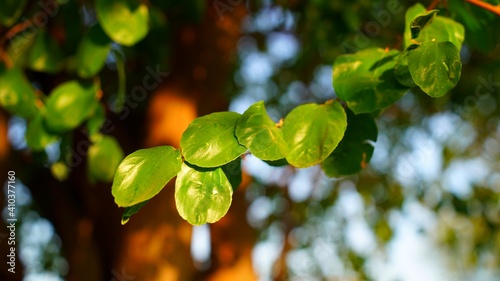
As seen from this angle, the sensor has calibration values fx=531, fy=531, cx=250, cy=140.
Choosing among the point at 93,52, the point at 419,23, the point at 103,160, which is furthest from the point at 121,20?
the point at 419,23

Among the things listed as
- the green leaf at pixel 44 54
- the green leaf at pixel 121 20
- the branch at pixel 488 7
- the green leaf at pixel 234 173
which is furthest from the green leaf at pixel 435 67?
the green leaf at pixel 44 54

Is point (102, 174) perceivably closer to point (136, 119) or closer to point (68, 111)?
point (68, 111)

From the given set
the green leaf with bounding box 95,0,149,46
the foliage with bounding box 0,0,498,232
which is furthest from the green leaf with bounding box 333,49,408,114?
the green leaf with bounding box 95,0,149,46

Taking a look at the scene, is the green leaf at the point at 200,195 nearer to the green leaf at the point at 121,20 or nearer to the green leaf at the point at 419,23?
the green leaf at the point at 419,23

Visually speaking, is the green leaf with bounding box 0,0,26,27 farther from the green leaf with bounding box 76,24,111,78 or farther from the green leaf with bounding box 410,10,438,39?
the green leaf with bounding box 410,10,438,39

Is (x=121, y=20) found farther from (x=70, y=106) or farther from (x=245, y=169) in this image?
(x=245, y=169)

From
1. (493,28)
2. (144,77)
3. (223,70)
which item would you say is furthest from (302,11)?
(493,28)
